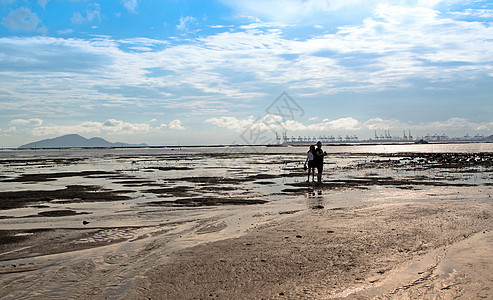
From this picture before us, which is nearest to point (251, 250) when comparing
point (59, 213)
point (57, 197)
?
point (59, 213)

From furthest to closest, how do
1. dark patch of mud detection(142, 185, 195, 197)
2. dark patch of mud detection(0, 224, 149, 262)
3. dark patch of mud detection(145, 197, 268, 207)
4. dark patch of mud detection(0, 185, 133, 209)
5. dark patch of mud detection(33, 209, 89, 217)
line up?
dark patch of mud detection(142, 185, 195, 197) → dark patch of mud detection(0, 185, 133, 209) → dark patch of mud detection(145, 197, 268, 207) → dark patch of mud detection(33, 209, 89, 217) → dark patch of mud detection(0, 224, 149, 262)

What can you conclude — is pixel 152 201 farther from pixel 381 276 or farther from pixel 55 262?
pixel 381 276

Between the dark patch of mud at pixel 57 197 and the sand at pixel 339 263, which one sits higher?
the dark patch of mud at pixel 57 197

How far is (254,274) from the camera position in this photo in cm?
657

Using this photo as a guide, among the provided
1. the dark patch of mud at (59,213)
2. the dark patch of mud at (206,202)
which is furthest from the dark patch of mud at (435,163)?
the dark patch of mud at (59,213)

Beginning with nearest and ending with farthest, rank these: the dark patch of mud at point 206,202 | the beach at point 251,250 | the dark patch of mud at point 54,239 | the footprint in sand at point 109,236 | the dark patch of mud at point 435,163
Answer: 1. the beach at point 251,250
2. the dark patch of mud at point 54,239
3. the footprint in sand at point 109,236
4. the dark patch of mud at point 206,202
5. the dark patch of mud at point 435,163

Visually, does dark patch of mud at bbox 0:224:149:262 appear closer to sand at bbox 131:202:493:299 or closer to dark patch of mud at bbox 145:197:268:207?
sand at bbox 131:202:493:299

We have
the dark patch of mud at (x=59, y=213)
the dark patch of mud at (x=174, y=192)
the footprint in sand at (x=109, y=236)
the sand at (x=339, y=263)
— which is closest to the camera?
the sand at (x=339, y=263)

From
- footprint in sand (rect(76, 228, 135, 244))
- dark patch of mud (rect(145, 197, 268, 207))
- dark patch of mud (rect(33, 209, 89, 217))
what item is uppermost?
dark patch of mud (rect(33, 209, 89, 217))

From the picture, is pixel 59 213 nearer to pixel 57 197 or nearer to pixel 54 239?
pixel 54 239

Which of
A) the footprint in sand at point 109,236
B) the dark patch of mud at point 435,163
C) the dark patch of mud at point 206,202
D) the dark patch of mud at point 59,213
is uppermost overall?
the dark patch of mud at point 59,213

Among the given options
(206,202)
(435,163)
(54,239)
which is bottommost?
(435,163)

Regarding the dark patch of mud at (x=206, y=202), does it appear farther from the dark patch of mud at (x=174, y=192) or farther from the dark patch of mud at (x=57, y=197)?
the dark patch of mud at (x=57, y=197)

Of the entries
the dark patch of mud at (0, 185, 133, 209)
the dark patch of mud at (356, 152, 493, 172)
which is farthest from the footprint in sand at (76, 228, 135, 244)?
the dark patch of mud at (356, 152, 493, 172)
